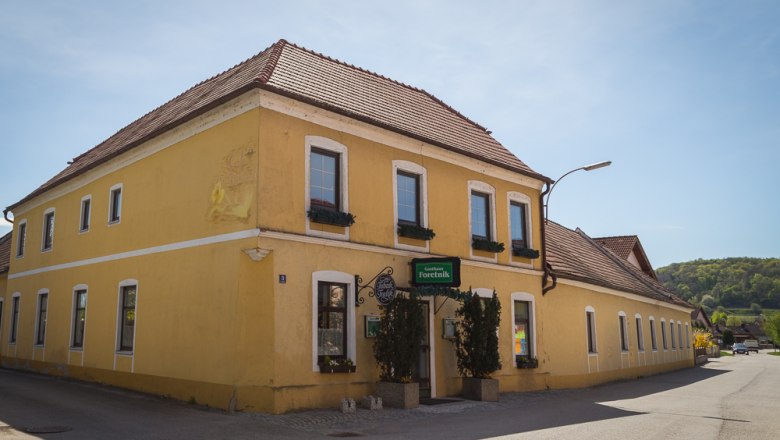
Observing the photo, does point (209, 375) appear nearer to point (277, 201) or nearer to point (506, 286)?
point (277, 201)

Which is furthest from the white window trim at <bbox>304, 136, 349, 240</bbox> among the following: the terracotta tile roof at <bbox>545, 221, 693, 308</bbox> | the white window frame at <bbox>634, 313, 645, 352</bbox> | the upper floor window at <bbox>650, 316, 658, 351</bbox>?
the upper floor window at <bbox>650, 316, 658, 351</bbox>

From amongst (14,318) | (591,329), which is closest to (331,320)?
(591,329)

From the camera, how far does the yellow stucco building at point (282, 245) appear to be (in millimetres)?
13102

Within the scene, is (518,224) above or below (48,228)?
below

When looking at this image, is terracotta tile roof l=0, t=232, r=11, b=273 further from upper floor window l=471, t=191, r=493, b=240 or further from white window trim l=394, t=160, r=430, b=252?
upper floor window l=471, t=191, r=493, b=240

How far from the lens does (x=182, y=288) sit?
1462 centimetres

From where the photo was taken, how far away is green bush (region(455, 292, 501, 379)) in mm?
16219

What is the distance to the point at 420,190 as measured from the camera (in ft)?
55.2

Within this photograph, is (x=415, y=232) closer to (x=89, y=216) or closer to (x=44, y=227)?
(x=89, y=216)

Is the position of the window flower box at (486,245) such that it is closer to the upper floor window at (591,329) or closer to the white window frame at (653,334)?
the upper floor window at (591,329)

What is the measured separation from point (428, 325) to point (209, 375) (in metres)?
5.58

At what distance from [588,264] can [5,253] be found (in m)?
25.7

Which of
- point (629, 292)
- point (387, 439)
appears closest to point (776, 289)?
point (629, 292)

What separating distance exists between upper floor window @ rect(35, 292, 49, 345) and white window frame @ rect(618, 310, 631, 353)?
21810 mm
